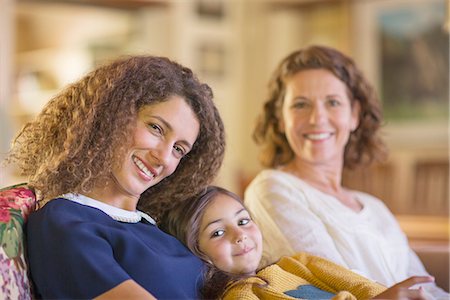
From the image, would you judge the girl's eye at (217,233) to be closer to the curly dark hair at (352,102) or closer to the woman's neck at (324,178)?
the woman's neck at (324,178)

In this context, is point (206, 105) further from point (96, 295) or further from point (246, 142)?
point (246, 142)

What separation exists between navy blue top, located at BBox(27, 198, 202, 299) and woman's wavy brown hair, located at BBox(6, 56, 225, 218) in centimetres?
8

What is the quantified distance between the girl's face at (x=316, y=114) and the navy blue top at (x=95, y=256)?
791 mm

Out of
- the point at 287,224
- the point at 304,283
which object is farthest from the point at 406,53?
the point at 304,283

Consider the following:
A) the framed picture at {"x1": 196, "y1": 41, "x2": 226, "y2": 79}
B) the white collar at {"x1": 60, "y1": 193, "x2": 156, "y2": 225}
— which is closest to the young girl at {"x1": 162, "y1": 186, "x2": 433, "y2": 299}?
the white collar at {"x1": 60, "y1": 193, "x2": 156, "y2": 225}

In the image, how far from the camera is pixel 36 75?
804 cm

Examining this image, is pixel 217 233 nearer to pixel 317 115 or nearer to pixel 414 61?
pixel 317 115

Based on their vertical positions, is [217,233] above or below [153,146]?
below

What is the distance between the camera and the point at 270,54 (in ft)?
23.1

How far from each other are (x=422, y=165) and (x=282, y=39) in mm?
1855

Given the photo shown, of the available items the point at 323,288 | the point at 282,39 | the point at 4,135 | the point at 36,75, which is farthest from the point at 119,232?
the point at 36,75

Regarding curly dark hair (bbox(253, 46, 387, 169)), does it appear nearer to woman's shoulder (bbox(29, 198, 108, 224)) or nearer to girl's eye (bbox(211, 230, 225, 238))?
girl's eye (bbox(211, 230, 225, 238))

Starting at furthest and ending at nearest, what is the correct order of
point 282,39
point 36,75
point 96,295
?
point 36,75 < point 282,39 < point 96,295

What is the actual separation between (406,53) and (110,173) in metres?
5.22
